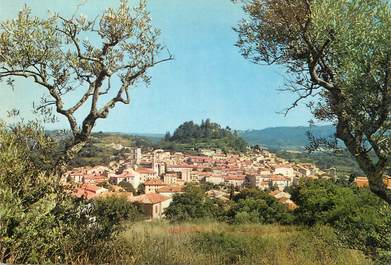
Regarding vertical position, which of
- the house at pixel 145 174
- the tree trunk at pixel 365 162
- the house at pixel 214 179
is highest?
the tree trunk at pixel 365 162

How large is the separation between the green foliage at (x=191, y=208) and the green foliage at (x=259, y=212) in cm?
150

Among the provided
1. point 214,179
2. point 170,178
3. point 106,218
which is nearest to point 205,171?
point 214,179

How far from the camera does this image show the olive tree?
16.1ft

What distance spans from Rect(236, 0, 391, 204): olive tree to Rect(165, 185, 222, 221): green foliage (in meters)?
20.7

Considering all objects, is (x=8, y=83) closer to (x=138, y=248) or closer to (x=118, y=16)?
(x=118, y=16)

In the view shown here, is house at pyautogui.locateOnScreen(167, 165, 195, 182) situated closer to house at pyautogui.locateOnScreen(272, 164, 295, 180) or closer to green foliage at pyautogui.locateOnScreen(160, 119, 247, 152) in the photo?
house at pyautogui.locateOnScreen(272, 164, 295, 180)

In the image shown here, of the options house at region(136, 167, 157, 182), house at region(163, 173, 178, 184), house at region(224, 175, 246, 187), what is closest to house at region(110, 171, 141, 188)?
house at region(136, 167, 157, 182)

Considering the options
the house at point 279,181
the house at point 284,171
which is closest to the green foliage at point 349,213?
the house at point 279,181

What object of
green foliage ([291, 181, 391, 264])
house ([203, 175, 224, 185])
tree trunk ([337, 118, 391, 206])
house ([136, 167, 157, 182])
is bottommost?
house ([203, 175, 224, 185])

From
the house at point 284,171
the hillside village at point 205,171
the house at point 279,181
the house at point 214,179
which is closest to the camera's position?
the hillside village at point 205,171

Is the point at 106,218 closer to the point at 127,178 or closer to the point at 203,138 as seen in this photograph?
the point at 127,178

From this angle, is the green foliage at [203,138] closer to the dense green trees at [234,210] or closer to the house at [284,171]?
the house at [284,171]

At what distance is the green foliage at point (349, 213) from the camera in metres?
5.86

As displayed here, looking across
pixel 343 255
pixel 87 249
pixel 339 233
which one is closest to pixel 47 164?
pixel 87 249
